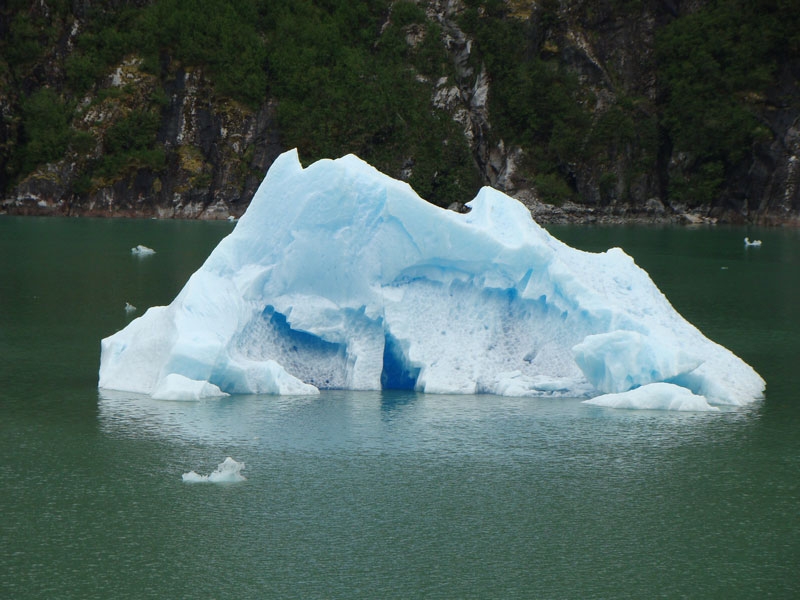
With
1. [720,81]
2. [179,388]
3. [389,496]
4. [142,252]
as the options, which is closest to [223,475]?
[389,496]

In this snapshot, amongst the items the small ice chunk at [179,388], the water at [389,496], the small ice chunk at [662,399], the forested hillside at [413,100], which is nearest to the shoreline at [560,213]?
the forested hillside at [413,100]

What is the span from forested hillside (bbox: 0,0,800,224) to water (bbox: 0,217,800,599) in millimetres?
52229

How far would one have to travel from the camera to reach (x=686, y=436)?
39.3 ft

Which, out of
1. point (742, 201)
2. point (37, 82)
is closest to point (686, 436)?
point (742, 201)

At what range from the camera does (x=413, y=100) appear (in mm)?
70875

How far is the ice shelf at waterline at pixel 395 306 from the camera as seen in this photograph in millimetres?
13781

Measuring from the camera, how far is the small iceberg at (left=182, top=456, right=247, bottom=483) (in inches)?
394

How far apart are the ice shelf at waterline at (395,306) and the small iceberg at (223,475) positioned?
344 cm

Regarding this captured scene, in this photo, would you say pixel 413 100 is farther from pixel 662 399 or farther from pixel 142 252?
pixel 662 399

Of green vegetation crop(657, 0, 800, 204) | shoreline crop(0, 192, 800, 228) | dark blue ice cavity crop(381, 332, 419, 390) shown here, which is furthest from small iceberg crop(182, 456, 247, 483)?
green vegetation crop(657, 0, 800, 204)

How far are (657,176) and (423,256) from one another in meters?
58.6

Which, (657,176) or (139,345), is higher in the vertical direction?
(657,176)

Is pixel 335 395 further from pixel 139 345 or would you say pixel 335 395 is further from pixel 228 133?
pixel 228 133

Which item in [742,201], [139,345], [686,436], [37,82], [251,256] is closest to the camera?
[686,436]
